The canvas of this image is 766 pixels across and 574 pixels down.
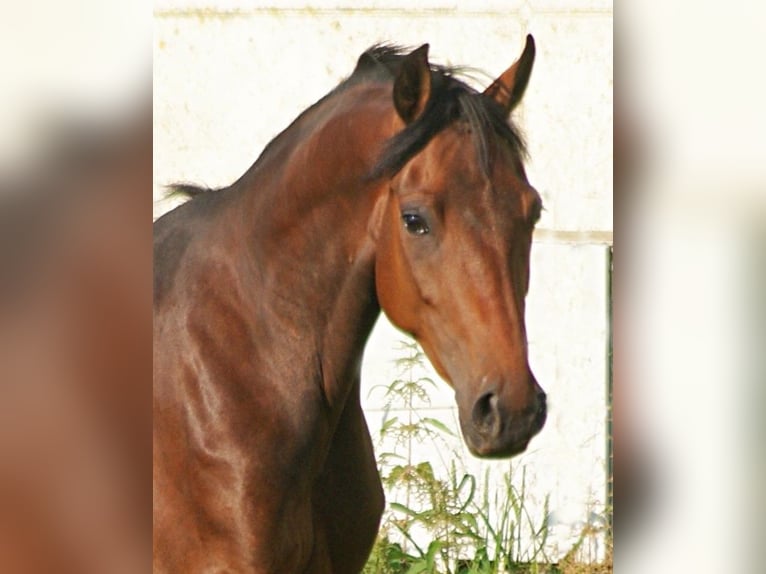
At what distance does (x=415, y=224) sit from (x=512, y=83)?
0.42 m

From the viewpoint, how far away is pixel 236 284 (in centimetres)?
206

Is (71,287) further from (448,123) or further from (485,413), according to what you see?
(448,123)

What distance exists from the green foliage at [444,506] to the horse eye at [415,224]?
1.34m

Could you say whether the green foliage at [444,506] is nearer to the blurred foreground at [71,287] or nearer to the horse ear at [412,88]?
the horse ear at [412,88]

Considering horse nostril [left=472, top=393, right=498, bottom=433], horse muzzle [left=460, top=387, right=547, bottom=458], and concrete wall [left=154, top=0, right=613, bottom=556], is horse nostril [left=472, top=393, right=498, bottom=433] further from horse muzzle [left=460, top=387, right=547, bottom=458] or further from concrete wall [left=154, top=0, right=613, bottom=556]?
concrete wall [left=154, top=0, right=613, bottom=556]

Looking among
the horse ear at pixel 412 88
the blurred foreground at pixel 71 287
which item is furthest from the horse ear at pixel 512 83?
the blurred foreground at pixel 71 287

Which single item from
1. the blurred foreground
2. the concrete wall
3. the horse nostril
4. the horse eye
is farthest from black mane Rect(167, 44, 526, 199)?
the concrete wall

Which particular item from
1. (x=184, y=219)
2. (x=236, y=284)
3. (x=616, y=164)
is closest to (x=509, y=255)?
(x=616, y=164)

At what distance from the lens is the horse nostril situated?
5.85ft

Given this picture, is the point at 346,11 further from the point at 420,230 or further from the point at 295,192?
the point at 420,230

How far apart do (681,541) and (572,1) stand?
6.85 feet

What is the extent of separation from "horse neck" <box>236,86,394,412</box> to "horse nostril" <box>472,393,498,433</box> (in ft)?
1.18

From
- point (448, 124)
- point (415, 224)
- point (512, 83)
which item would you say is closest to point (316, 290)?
point (415, 224)

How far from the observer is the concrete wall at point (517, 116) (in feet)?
10.1
